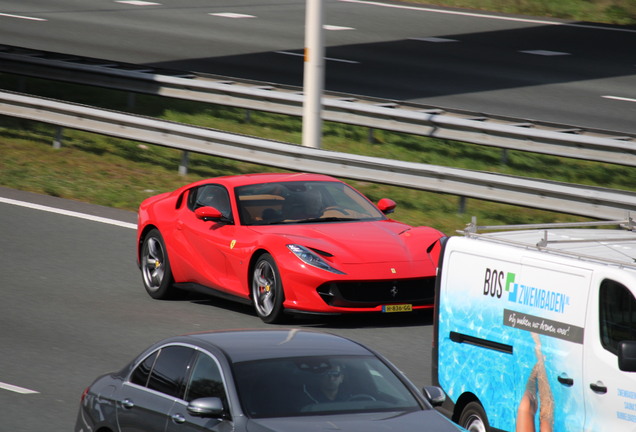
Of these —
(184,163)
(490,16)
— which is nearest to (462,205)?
(184,163)

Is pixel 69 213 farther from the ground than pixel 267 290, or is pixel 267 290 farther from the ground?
pixel 267 290

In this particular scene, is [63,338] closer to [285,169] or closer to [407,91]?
[285,169]

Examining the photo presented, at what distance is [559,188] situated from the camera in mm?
15211

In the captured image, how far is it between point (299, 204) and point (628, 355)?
6.56 metres

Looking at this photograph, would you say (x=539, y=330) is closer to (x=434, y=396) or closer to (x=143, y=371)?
(x=434, y=396)

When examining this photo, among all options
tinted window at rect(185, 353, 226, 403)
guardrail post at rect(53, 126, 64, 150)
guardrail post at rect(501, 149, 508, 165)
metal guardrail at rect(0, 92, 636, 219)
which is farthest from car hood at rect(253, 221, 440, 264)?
guardrail post at rect(53, 126, 64, 150)

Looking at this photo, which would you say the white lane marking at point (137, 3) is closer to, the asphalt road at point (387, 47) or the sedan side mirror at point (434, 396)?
the asphalt road at point (387, 47)

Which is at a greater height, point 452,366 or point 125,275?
point 452,366

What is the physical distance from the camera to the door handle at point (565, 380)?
7512mm

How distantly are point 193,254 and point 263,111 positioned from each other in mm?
8805

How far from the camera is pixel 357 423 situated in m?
6.52

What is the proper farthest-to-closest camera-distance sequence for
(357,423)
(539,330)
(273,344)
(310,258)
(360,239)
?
(360,239) < (310,258) < (539,330) < (273,344) < (357,423)

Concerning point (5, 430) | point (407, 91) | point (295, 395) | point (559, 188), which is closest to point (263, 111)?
point (407, 91)

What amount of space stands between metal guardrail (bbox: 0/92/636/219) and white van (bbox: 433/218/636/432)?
232 inches
